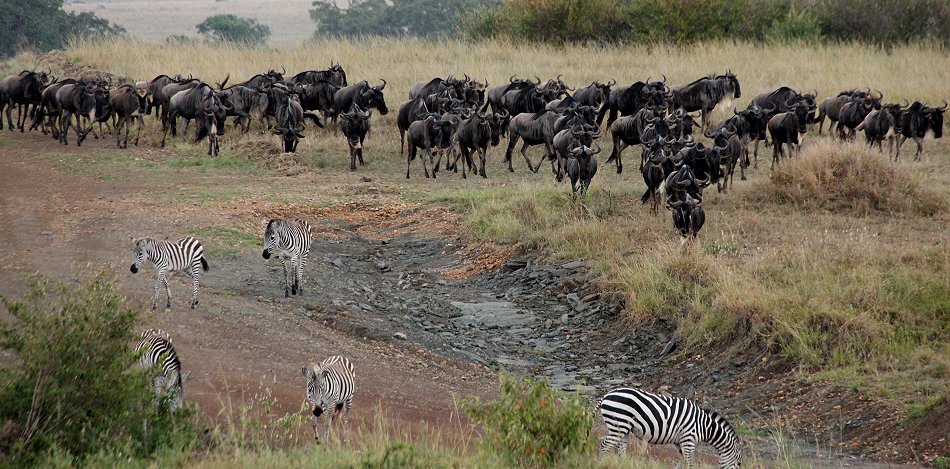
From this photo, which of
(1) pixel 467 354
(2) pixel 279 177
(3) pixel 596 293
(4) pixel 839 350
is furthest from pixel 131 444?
(2) pixel 279 177

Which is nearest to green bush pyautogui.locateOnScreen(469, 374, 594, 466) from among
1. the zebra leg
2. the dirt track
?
the dirt track

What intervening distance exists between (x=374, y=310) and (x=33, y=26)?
4401cm

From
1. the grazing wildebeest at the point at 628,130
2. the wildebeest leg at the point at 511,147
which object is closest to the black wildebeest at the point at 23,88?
the wildebeest leg at the point at 511,147

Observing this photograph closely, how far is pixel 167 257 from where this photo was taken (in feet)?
38.3

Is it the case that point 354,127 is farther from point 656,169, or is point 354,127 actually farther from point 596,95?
point 656,169

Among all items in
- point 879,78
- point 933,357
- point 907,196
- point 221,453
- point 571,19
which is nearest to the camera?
point 221,453

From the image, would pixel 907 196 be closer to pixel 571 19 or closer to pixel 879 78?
pixel 879 78

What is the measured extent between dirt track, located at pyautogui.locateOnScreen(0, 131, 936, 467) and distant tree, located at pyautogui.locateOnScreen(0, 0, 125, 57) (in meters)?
35.2

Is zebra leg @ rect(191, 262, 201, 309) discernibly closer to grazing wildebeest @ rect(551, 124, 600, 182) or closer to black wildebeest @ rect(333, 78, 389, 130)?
grazing wildebeest @ rect(551, 124, 600, 182)

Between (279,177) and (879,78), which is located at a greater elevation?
(879,78)

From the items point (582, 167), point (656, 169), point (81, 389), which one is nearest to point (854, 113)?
point (582, 167)

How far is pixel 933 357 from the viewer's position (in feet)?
33.8

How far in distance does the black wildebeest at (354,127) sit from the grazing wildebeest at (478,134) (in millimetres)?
1966

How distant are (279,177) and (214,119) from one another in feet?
10.6
